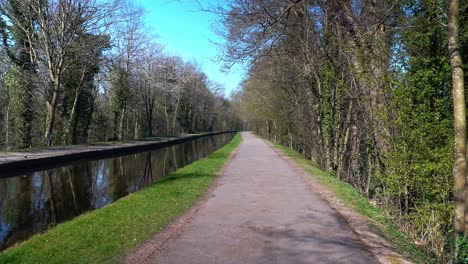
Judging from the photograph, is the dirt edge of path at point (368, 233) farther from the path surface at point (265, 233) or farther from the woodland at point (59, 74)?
the woodland at point (59, 74)

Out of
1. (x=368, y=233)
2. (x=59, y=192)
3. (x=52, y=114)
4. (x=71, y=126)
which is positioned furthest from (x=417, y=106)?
(x=71, y=126)

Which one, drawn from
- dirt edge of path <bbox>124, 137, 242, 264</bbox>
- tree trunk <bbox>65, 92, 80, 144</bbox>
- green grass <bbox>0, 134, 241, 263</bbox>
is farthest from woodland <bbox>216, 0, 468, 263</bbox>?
tree trunk <bbox>65, 92, 80, 144</bbox>

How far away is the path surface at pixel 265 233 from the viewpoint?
5574 mm

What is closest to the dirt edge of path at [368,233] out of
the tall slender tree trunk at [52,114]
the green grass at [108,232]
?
the green grass at [108,232]

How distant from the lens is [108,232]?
23.0 ft

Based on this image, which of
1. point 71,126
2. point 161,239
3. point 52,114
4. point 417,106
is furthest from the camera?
point 71,126

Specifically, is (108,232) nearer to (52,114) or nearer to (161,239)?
(161,239)

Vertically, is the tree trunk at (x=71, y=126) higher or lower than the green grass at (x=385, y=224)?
higher

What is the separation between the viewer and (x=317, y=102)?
20.7 metres

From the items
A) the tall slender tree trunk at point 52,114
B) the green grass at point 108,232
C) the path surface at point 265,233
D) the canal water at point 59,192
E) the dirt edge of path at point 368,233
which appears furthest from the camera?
the tall slender tree trunk at point 52,114

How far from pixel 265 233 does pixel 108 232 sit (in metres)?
2.70

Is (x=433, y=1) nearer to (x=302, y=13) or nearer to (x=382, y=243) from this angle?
(x=382, y=243)

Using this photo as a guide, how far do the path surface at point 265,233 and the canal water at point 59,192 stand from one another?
4.19m

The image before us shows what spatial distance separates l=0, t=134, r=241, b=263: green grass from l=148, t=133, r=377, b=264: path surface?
1.99 feet
